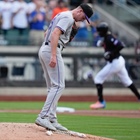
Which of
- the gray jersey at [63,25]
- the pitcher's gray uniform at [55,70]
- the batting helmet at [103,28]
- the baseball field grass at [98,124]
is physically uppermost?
the gray jersey at [63,25]

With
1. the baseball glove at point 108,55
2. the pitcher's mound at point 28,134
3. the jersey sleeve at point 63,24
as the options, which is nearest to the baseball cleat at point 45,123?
the pitcher's mound at point 28,134

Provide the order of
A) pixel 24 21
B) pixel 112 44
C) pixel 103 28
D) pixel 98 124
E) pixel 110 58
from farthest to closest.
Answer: pixel 24 21 → pixel 110 58 → pixel 112 44 → pixel 103 28 → pixel 98 124

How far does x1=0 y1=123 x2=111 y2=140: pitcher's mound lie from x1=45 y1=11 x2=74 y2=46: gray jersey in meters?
1.48

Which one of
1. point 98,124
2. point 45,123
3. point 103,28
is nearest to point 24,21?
point 103,28

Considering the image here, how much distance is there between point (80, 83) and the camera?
901 inches

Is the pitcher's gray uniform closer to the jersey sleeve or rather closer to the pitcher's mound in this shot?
the jersey sleeve

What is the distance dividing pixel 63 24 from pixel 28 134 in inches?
71.7

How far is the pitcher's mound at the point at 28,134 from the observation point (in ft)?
31.2

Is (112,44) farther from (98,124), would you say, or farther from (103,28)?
(98,124)

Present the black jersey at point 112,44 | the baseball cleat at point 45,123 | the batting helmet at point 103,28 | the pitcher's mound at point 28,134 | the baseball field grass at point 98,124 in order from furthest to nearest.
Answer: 1. the black jersey at point 112,44
2. the batting helmet at point 103,28
3. the baseball field grass at point 98,124
4. the baseball cleat at point 45,123
5. the pitcher's mound at point 28,134

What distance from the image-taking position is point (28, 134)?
31.8 feet

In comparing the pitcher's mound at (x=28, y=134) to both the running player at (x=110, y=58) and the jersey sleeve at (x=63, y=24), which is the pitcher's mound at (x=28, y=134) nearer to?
the jersey sleeve at (x=63, y=24)

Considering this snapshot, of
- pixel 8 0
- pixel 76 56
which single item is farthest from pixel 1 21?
pixel 76 56

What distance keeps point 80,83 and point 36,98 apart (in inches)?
68.0
